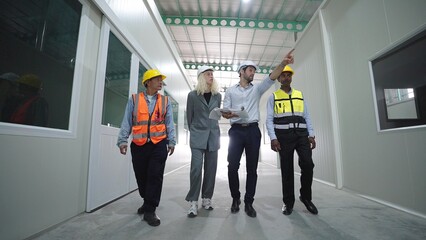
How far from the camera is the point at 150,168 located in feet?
6.60

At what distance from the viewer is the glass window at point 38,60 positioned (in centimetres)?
148

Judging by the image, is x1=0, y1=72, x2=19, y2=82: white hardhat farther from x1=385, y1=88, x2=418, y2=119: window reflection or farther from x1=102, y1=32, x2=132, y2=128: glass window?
x1=385, y1=88, x2=418, y2=119: window reflection

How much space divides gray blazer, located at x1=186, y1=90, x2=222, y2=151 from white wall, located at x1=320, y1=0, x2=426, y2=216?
218 centimetres

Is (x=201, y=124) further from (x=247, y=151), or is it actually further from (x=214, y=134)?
(x=247, y=151)

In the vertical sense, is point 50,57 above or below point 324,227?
above

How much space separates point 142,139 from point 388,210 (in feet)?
9.51

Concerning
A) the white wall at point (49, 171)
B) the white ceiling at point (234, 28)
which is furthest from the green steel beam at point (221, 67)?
the white wall at point (49, 171)

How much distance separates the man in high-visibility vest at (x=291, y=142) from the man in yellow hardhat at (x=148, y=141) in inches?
48.4

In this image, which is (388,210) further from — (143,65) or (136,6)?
(136,6)

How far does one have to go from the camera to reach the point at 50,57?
1.86 m

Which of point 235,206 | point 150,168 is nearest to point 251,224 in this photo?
point 235,206

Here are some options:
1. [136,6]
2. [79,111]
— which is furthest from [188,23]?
[79,111]

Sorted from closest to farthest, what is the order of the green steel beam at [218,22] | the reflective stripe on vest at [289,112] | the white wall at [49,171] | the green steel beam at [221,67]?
the white wall at [49,171] < the reflective stripe on vest at [289,112] < the green steel beam at [218,22] < the green steel beam at [221,67]

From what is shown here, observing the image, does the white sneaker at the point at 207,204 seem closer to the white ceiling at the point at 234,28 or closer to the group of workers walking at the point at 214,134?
the group of workers walking at the point at 214,134
